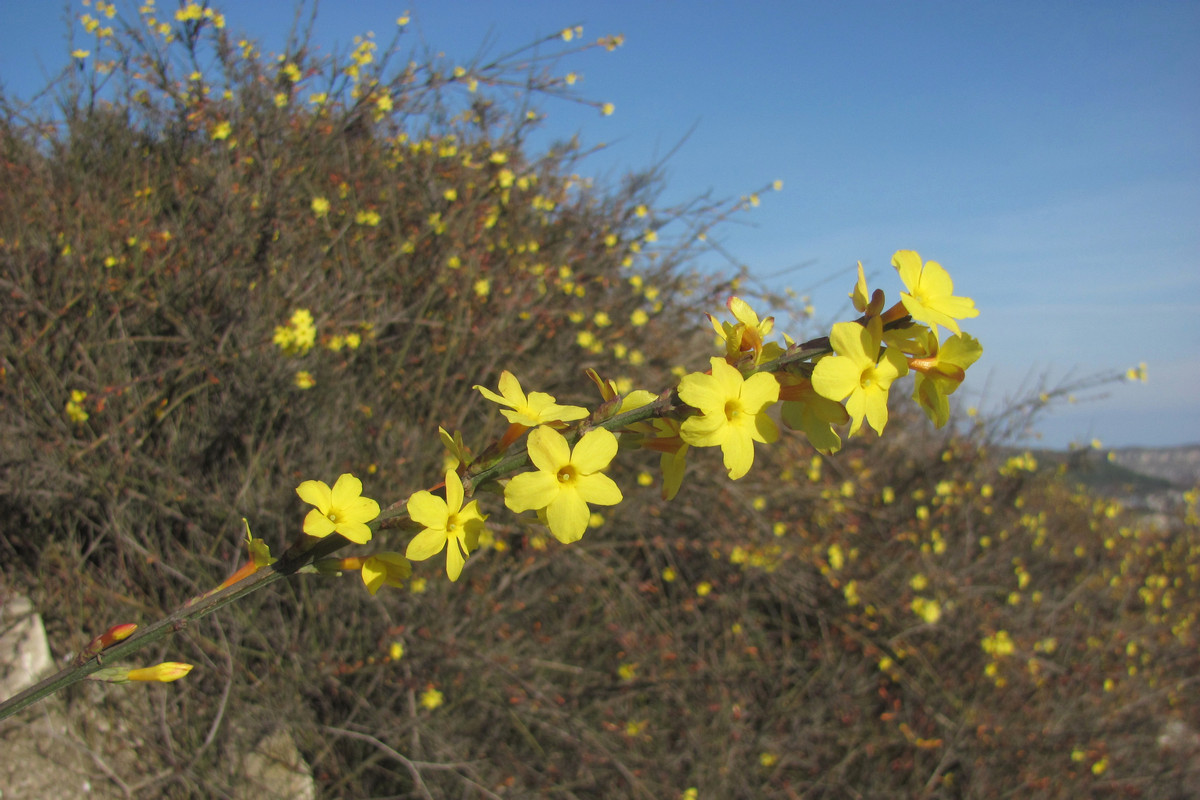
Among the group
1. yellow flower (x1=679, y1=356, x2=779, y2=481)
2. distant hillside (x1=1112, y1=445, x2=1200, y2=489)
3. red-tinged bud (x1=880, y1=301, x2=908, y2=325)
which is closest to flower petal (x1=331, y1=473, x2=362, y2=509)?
yellow flower (x1=679, y1=356, x2=779, y2=481)

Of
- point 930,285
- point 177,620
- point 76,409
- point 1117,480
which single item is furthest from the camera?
point 1117,480

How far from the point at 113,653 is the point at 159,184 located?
3963 mm

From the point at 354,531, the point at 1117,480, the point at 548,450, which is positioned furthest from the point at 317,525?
the point at 1117,480

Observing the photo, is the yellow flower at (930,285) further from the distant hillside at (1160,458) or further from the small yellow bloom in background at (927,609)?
the distant hillside at (1160,458)

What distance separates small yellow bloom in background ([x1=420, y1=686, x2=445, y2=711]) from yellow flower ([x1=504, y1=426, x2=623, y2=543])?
208cm

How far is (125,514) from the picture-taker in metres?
2.55

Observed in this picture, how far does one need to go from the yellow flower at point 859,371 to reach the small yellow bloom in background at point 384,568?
528 mm

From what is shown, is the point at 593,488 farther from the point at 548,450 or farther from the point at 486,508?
the point at 486,508

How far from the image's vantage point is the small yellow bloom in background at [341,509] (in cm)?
73

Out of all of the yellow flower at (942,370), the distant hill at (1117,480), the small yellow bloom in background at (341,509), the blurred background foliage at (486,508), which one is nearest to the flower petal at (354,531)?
the small yellow bloom in background at (341,509)

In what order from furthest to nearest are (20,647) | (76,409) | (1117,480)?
(1117,480)
(76,409)
(20,647)

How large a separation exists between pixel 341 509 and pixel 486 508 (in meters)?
2.50

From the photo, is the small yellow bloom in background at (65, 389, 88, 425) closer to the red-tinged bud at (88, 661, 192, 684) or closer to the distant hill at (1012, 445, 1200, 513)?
the red-tinged bud at (88, 661, 192, 684)

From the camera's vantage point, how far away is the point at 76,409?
8.52 ft
